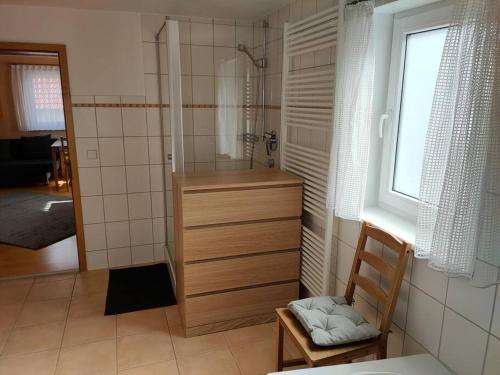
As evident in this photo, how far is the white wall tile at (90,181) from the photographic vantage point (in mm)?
3260

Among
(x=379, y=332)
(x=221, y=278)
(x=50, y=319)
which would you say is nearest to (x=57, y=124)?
(x=50, y=319)

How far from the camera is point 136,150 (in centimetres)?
333

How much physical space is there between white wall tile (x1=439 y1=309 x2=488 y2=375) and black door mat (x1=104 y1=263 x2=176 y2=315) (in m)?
1.92

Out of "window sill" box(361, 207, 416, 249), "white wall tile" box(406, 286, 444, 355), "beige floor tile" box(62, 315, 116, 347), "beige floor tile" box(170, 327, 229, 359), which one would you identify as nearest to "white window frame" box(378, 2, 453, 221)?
"window sill" box(361, 207, 416, 249)

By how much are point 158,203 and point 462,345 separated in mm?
2666

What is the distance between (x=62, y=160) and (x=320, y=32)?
19.3 ft

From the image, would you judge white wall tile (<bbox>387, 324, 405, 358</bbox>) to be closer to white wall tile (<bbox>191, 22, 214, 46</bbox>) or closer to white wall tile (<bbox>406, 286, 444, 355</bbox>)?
white wall tile (<bbox>406, 286, 444, 355</bbox>)

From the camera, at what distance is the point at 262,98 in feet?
9.90

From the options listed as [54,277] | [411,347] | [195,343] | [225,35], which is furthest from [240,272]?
[54,277]

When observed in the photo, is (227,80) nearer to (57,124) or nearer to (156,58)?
(156,58)

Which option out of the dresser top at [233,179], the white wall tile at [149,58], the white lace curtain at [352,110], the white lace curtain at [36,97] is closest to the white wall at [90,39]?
the white wall tile at [149,58]

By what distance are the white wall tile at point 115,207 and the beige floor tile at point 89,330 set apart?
0.96 m

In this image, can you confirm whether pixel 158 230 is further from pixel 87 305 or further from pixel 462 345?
pixel 462 345

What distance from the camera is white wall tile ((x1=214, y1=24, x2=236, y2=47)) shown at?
2.81 meters
